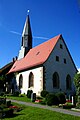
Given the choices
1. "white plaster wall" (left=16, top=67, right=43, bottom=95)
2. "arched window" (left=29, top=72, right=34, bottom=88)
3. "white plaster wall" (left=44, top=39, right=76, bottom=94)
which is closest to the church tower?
"white plaster wall" (left=16, top=67, right=43, bottom=95)

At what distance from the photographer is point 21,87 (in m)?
42.9

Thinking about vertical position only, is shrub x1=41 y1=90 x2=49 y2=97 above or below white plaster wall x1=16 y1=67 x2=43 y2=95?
below

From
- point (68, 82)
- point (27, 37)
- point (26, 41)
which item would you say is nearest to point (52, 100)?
point (68, 82)

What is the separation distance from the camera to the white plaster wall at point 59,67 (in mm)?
37122

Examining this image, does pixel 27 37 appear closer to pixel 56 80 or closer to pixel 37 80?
pixel 37 80

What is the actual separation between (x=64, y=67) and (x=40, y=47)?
7004 millimetres

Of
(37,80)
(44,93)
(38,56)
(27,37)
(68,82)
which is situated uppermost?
(27,37)

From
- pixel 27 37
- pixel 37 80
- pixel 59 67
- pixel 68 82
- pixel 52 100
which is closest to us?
pixel 52 100

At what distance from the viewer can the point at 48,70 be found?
37.3 metres

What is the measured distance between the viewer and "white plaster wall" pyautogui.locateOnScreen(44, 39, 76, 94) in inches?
1461

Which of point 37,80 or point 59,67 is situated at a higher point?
point 59,67

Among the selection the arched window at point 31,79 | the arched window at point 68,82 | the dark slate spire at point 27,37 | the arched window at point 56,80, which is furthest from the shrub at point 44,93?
the dark slate spire at point 27,37

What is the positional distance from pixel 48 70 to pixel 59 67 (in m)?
2.90

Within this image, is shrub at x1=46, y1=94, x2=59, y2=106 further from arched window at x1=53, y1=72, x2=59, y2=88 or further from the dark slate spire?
the dark slate spire
